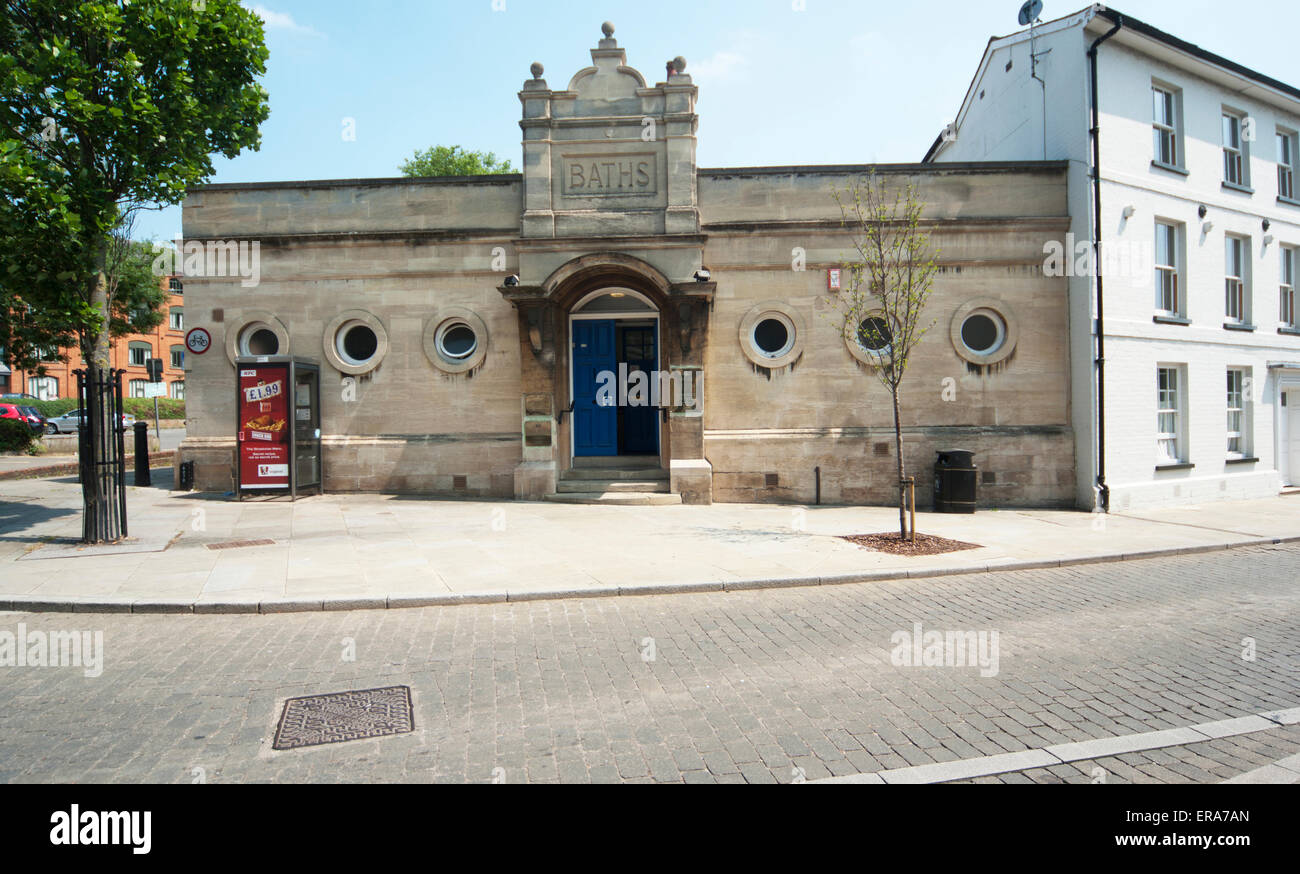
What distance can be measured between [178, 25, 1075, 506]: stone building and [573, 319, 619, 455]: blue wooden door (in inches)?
20.0

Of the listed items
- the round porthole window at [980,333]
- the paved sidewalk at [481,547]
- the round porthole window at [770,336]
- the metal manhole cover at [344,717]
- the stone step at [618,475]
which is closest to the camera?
the metal manhole cover at [344,717]

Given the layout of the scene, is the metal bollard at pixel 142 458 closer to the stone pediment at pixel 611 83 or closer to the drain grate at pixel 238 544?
the drain grate at pixel 238 544

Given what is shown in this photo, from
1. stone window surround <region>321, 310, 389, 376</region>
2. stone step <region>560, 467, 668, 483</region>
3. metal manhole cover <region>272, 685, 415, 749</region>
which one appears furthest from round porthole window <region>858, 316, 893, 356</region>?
metal manhole cover <region>272, 685, 415, 749</region>

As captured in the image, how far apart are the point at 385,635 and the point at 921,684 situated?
421 centimetres

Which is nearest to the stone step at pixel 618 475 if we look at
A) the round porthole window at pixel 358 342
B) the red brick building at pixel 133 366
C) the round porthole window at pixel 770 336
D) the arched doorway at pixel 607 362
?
the arched doorway at pixel 607 362

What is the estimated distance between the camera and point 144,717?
170 inches

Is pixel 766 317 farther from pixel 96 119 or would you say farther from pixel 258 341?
pixel 96 119

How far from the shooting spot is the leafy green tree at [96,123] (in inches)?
352

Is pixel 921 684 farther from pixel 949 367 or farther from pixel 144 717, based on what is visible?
pixel 949 367

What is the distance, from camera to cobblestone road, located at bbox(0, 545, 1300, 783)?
3.73 m

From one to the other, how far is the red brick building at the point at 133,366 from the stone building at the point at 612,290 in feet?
140

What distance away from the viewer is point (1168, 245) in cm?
1543

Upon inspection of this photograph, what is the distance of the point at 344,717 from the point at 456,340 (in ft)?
36.6
